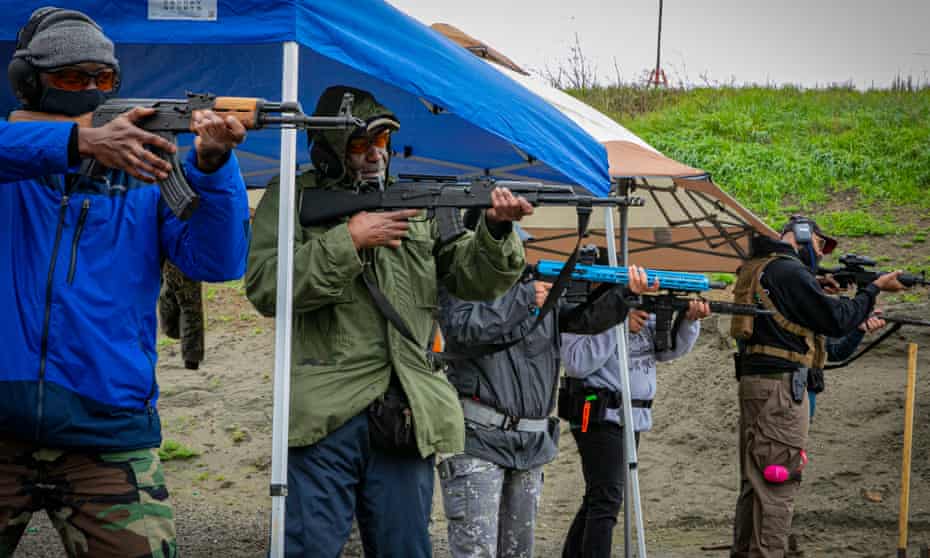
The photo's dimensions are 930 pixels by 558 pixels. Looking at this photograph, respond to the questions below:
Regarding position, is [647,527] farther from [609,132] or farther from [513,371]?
[513,371]

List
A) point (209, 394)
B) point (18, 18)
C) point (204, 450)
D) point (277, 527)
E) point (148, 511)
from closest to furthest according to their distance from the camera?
point (148, 511), point (277, 527), point (18, 18), point (204, 450), point (209, 394)

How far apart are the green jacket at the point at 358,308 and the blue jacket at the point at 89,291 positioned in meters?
0.68

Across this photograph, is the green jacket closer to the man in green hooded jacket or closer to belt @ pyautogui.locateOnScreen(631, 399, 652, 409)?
the man in green hooded jacket

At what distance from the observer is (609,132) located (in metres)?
7.29

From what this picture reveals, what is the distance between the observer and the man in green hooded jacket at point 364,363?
3855 millimetres

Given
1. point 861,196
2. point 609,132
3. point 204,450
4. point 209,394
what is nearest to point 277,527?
point 609,132

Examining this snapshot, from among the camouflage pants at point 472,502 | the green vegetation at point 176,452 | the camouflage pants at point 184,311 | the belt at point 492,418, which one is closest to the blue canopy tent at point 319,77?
the camouflage pants at point 184,311

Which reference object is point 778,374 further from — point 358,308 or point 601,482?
point 358,308

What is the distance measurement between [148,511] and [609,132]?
4810mm

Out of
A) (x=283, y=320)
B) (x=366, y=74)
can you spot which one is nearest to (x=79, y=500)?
(x=283, y=320)

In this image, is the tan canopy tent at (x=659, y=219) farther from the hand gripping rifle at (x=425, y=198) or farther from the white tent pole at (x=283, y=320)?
the white tent pole at (x=283, y=320)

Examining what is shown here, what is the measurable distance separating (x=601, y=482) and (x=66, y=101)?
405 cm

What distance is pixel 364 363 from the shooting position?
392cm

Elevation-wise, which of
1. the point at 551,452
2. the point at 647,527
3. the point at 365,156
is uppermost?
the point at 365,156
